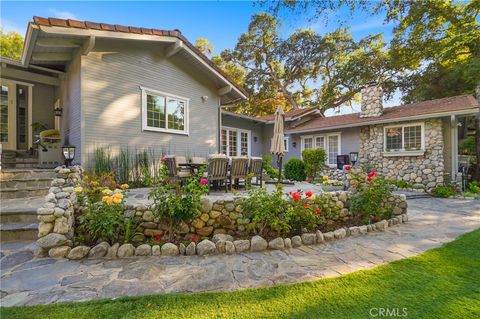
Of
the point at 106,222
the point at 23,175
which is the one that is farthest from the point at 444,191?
the point at 23,175

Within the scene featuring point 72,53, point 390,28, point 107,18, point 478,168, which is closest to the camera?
point 72,53

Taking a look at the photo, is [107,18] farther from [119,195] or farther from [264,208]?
[264,208]

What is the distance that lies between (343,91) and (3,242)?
816 inches

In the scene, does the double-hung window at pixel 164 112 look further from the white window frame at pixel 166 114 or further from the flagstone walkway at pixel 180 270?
the flagstone walkway at pixel 180 270

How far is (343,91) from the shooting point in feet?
63.0

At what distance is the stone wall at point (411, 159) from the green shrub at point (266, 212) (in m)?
7.43

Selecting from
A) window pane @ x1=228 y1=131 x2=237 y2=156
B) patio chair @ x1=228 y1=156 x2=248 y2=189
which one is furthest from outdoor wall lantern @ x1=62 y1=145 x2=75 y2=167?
window pane @ x1=228 y1=131 x2=237 y2=156

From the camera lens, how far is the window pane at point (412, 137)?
9688mm

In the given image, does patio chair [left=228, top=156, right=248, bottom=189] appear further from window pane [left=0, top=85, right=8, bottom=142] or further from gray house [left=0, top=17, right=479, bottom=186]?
window pane [left=0, top=85, right=8, bottom=142]

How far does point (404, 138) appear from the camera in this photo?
10.1 m

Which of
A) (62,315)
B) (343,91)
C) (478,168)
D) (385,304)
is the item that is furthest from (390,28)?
(62,315)

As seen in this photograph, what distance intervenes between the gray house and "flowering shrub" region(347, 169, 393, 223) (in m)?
5.64

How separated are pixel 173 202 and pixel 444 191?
9.43m

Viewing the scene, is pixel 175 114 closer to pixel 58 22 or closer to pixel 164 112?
pixel 164 112
